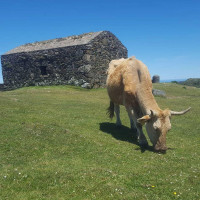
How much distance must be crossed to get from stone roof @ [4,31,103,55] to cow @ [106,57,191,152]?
17744mm

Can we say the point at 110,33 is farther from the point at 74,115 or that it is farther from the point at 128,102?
the point at 128,102

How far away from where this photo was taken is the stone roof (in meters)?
30.3

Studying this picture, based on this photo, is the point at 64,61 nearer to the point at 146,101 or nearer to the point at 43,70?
the point at 43,70

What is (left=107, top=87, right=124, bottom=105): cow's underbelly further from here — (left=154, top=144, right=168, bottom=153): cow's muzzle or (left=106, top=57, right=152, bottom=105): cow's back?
(left=154, top=144, right=168, bottom=153): cow's muzzle

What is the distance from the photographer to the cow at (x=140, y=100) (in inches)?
356

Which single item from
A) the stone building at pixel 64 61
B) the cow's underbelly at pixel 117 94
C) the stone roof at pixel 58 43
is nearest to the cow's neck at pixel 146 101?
the cow's underbelly at pixel 117 94

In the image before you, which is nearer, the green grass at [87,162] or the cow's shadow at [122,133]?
the green grass at [87,162]

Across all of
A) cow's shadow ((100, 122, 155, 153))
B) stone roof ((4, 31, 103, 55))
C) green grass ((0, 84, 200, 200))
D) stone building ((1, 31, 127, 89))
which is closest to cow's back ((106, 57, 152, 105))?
cow's shadow ((100, 122, 155, 153))

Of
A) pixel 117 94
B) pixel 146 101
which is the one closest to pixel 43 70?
pixel 117 94

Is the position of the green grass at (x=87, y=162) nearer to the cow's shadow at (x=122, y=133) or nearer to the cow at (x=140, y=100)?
the cow's shadow at (x=122, y=133)

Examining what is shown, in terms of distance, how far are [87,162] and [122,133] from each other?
4576mm

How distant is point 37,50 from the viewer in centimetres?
3203

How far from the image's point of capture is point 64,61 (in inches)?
1196

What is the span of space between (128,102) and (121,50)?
82.8 feet
